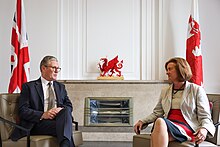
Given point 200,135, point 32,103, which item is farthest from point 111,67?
point 200,135

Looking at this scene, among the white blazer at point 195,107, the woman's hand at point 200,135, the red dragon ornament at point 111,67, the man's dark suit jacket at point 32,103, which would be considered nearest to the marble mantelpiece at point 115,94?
the red dragon ornament at point 111,67

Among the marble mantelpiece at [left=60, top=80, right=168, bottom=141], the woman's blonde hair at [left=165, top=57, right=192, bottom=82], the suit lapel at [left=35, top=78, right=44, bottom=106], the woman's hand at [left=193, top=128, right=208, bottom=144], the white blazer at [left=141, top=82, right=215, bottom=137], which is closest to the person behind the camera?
the woman's hand at [left=193, top=128, right=208, bottom=144]

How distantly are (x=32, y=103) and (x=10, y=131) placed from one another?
1.15ft

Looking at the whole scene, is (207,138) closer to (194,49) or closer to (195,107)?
(195,107)

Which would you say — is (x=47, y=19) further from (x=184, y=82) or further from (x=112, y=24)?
(x=184, y=82)

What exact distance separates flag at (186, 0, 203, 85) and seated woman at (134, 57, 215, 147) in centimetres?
186

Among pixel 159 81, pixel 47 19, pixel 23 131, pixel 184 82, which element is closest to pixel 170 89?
pixel 184 82

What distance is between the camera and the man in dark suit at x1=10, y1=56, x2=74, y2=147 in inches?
128

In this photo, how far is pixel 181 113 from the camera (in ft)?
10.5

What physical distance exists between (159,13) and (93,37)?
44.4 inches

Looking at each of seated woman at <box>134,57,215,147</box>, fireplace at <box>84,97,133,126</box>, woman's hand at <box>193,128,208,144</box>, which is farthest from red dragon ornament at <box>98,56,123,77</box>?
woman's hand at <box>193,128,208,144</box>

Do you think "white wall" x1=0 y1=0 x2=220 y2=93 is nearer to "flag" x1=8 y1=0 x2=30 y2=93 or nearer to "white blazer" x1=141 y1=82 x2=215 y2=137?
"flag" x1=8 y1=0 x2=30 y2=93

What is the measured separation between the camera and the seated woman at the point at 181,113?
2.90m

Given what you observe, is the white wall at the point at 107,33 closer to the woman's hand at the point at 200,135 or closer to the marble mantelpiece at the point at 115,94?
the marble mantelpiece at the point at 115,94
